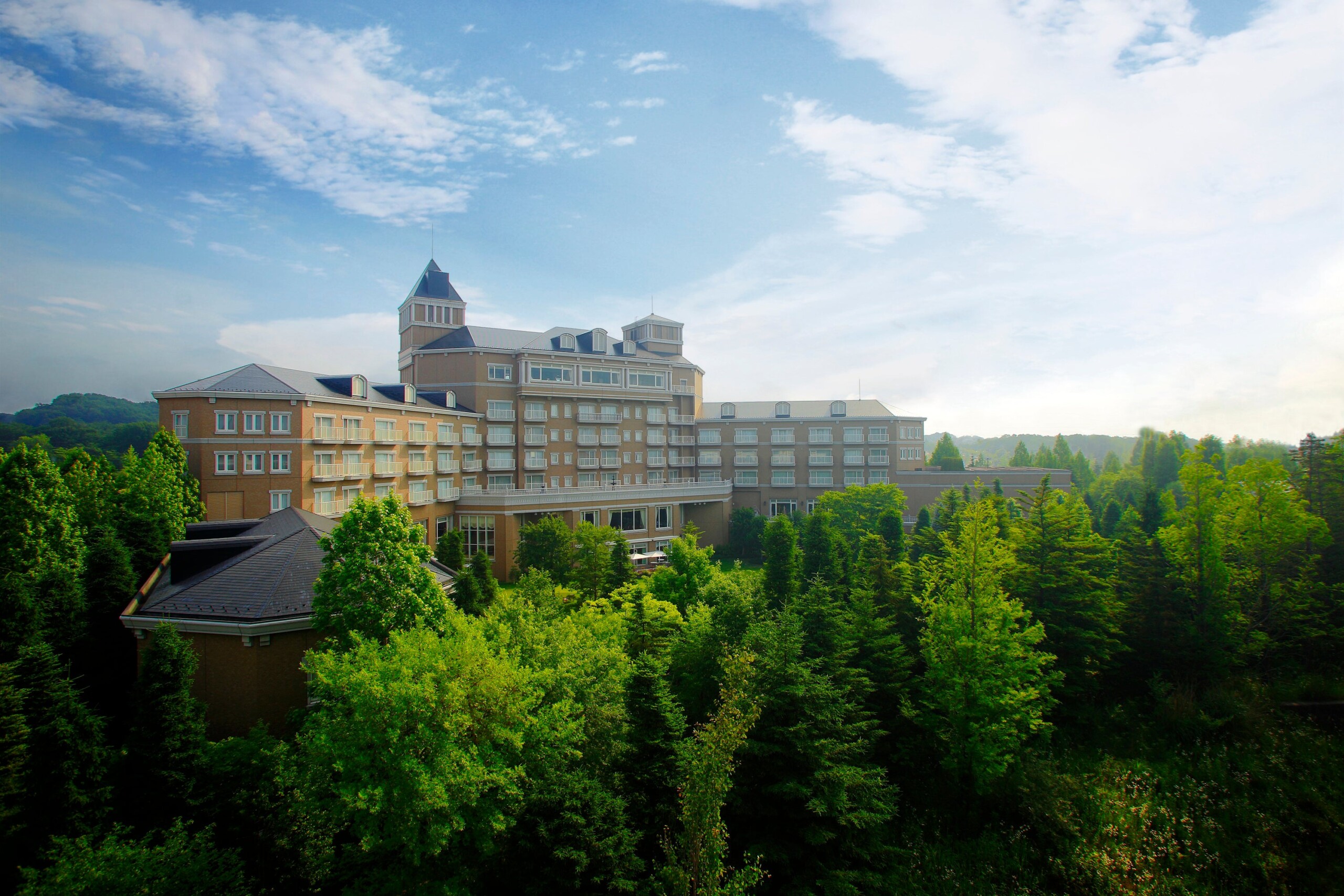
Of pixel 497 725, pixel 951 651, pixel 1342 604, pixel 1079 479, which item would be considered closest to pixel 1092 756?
pixel 951 651

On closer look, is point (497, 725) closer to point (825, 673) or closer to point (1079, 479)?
point (825, 673)

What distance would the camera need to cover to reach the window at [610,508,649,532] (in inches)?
2100

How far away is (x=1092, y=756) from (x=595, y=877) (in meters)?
22.4

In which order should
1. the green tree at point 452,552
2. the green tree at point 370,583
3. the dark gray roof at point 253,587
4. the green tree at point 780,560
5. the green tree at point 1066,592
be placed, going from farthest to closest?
the green tree at point 452,552 → the green tree at point 780,560 → the green tree at point 1066,592 → the dark gray roof at point 253,587 → the green tree at point 370,583

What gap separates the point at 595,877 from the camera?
15.2 m

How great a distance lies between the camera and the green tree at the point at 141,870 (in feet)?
47.2

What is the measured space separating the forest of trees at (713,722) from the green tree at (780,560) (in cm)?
65

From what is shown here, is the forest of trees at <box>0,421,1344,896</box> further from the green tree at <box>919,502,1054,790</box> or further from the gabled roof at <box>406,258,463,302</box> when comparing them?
the gabled roof at <box>406,258,463,302</box>

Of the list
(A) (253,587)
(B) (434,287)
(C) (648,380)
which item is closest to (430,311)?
(B) (434,287)

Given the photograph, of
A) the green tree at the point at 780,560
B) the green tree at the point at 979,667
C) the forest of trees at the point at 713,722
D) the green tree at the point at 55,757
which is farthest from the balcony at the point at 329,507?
the green tree at the point at 979,667

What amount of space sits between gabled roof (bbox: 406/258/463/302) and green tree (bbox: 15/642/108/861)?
46.5 m

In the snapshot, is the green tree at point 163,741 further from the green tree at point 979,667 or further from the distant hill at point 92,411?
the distant hill at point 92,411

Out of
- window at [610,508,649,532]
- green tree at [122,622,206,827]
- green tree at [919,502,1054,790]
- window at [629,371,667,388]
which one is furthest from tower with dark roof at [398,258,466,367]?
green tree at [919,502,1054,790]

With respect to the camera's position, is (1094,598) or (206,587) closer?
(206,587)
